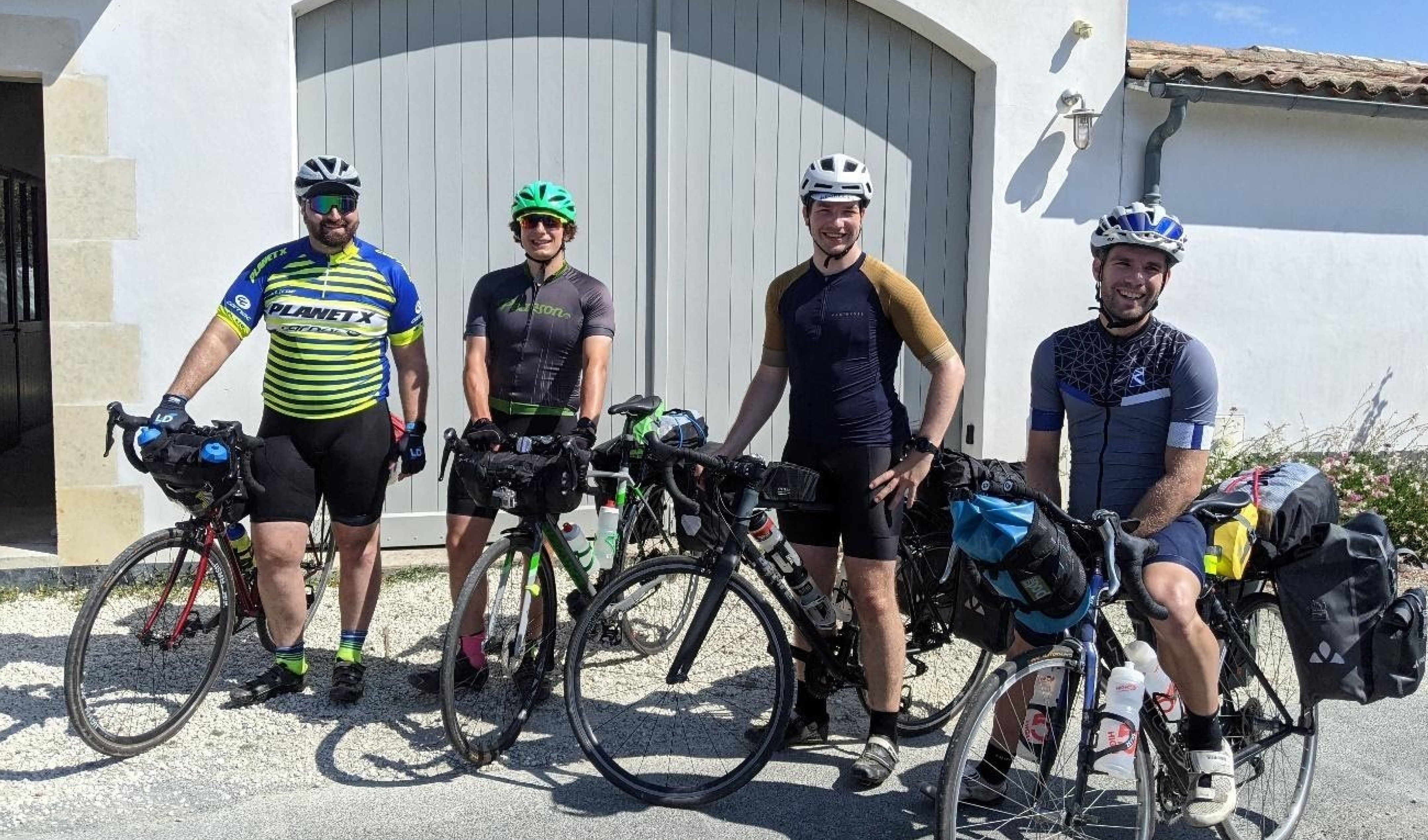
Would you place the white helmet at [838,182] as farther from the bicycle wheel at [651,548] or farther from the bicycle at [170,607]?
the bicycle at [170,607]

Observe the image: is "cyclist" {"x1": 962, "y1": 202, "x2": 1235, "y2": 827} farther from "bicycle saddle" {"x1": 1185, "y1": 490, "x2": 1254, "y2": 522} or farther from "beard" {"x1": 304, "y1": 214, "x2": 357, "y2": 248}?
"beard" {"x1": 304, "y1": 214, "x2": 357, "y2": 248}

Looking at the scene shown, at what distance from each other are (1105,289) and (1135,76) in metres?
3.91

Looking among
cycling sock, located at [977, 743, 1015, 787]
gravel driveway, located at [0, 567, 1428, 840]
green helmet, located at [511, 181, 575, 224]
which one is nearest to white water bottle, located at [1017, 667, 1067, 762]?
cycling sock, located at [977, 743, 1015, 787]

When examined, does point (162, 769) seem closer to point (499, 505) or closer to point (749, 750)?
point (499, 505)

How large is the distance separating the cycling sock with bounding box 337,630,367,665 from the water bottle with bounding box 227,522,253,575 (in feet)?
1.41

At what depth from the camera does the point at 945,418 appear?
12.5ft

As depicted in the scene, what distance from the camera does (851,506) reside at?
3.84 metres

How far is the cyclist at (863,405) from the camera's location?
12.4 feet

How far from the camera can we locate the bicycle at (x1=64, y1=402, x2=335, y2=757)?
391cm

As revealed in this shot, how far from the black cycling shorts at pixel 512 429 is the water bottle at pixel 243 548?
2.39 ft

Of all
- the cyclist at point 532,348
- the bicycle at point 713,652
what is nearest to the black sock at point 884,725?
the bicycle at point 713,652

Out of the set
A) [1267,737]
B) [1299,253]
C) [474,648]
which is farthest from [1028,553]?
[1299,253]

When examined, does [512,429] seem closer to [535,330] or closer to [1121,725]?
[535,330]

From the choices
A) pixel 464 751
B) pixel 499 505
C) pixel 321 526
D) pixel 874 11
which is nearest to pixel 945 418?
pixel 499 505
